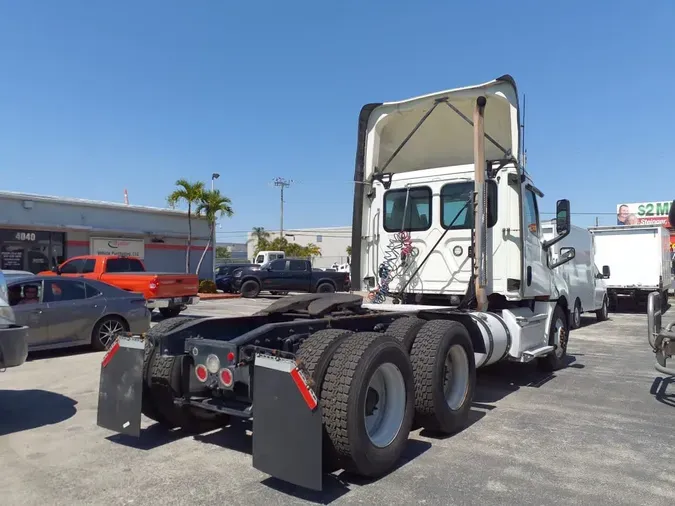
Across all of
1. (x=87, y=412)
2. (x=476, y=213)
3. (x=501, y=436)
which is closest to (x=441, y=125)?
(x=476, y=213)

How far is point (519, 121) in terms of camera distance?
24.0 feet

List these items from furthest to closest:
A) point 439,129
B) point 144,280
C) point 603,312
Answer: point 603,312 < point 144,280 < point 439,129

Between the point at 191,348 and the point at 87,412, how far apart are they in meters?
2.39

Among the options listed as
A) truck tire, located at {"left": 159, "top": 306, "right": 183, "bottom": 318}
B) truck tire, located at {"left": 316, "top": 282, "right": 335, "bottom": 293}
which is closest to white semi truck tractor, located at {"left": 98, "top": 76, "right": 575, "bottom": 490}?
truck tire, located at {"left": 159, "top": 306, "right": 183, "bottom": 318}

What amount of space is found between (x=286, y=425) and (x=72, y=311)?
289 inches

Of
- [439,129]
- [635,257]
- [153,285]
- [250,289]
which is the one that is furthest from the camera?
[250,289]

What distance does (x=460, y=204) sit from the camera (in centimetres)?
764

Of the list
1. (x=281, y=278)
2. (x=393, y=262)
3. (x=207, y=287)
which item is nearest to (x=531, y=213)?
(x=393, y=262)

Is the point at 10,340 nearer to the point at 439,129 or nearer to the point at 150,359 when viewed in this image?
the point at 150,359

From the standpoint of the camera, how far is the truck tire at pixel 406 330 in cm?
542

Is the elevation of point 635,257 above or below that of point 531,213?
below

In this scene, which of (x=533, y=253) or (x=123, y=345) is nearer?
(x=123, y=345)

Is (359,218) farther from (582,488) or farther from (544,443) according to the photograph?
(582,488)

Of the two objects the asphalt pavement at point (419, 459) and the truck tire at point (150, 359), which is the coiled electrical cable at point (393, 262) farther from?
the truck tire at point (150, 359)
